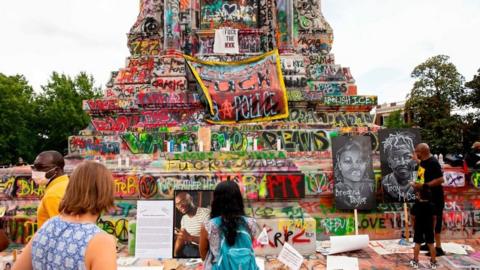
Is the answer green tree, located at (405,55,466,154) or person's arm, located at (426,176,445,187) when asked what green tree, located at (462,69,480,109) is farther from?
person's arm, located at (426,176,445,187)

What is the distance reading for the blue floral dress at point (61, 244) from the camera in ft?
8.63

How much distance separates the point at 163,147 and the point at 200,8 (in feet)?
31.1

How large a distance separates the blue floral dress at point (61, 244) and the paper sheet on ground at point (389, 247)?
6.95 meters

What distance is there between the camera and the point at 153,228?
24.5 ft

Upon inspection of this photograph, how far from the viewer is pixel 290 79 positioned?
17.8 meters

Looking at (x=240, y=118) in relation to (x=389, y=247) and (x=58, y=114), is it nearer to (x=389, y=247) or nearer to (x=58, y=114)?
(x=389, y=247)

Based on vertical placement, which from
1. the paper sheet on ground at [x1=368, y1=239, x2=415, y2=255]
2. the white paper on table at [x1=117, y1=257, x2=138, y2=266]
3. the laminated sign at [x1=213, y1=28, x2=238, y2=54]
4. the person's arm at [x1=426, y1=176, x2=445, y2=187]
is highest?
the laminated sign at [x1=213, y1=28, x2=238, y2=54]

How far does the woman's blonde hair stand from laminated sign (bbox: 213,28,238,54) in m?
17.1

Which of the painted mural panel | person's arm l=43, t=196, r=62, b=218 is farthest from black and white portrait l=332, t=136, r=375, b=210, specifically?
the painted mural panel

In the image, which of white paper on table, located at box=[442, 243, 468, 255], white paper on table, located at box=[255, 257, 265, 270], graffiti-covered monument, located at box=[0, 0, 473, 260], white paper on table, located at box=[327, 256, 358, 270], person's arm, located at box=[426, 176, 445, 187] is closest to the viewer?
white paper on table, located at box=[255, 257, 265, 270]

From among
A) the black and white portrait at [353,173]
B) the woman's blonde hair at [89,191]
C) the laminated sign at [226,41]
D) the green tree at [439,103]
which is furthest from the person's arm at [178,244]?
the green tree at [439,103]

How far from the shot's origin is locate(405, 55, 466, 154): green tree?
3412cm

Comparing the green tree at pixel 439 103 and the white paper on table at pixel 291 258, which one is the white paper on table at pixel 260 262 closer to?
the white paper on table at pixel 291 258

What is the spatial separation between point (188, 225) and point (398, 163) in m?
5.69
